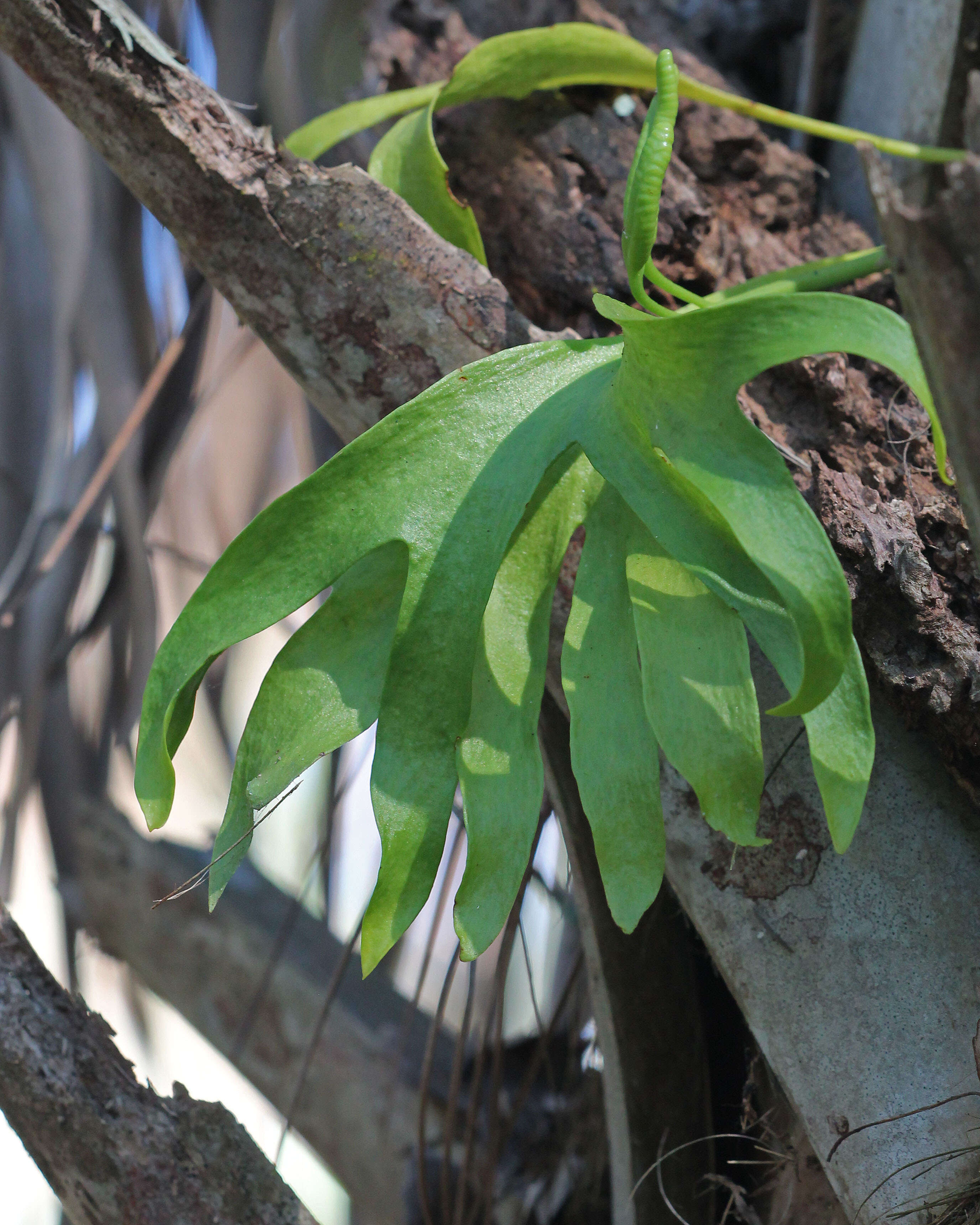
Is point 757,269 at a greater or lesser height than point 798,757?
greater

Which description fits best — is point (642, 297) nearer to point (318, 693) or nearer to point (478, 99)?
point (318, 693)

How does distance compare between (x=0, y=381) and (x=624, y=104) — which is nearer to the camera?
(x=624, y=104)

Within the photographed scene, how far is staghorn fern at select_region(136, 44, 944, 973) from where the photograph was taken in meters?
0.49

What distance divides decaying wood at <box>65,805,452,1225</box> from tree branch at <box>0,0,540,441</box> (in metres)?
0.84

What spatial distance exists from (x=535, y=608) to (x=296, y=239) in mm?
350

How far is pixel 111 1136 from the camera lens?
1.95ft

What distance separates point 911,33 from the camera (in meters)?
0.98

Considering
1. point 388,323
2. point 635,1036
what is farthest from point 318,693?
point 635,1036

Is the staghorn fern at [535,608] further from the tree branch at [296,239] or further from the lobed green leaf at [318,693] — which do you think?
the tree branch at [296,239]

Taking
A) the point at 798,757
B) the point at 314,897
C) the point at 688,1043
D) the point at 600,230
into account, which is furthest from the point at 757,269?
the point at 314,897

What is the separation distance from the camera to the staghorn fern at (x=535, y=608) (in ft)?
1.62

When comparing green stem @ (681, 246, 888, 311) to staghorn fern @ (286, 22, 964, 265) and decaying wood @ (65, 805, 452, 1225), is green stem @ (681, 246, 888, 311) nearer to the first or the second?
staghorn fern @ (286, 22, 964, 265)

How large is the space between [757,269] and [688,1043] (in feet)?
2.37

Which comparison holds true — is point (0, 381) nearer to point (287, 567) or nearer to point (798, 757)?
point (287, 567)
